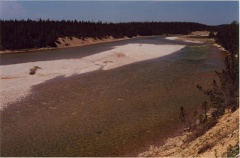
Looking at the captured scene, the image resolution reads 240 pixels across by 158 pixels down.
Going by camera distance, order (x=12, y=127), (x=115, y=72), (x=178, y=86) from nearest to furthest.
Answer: (x=12, y=127) < (x=178, y=86) < (x=115, y=72)

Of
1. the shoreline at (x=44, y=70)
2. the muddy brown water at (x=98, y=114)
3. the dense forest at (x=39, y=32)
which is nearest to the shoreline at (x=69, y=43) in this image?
the dense forest at (x=39, y=32)

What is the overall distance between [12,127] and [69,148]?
157 inches

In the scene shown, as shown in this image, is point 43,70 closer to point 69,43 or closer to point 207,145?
point 207,145

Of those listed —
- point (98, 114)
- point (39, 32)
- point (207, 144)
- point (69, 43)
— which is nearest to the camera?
point (207, 144)

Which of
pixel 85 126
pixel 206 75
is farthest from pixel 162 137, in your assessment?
pixel 206 75

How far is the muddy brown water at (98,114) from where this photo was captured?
1323cm

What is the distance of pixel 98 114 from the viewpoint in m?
17.1

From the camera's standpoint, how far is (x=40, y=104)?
1914 centimetres

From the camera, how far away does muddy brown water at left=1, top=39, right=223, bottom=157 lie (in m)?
13.2

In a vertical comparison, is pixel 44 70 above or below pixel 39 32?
below

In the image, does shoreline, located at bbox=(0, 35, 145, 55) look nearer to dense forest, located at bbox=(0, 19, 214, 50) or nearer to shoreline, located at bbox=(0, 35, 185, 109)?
dense forest, located at bbox=(0, 19, 214, 50)

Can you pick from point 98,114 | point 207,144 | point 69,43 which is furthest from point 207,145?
point 69,43

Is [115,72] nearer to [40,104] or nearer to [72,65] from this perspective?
[72,65]

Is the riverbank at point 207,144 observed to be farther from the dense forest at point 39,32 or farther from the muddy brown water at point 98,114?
the dense forest at point 39,32
